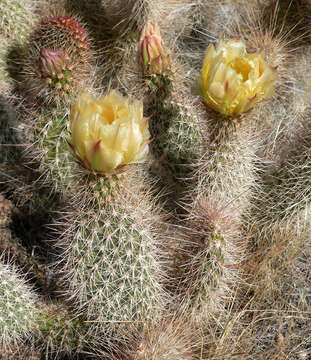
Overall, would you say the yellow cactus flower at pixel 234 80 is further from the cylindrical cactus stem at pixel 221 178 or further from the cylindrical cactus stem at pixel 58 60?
the cylindrical cactus stem at pixel 58 60

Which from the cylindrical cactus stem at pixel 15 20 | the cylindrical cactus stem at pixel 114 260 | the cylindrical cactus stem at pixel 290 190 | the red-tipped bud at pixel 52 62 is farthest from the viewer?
the cylindrical cactus stem at pixel 15 20

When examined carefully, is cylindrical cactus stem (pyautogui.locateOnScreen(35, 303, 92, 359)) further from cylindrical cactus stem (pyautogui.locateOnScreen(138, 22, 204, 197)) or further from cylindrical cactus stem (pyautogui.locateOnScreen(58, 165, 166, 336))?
cylindrical cactus stem (pyautogui.locateOnScreen(138, 22, 204, 197))

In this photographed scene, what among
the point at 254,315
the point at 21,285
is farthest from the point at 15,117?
the point at 254,315

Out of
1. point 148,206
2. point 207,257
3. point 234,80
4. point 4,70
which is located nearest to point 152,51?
point 234,80

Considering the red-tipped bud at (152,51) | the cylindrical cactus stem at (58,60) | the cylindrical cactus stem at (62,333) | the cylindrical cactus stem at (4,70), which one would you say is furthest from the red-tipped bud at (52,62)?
the cylindrical cactus stem at (62,333)

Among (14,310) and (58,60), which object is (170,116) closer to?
(58,60)

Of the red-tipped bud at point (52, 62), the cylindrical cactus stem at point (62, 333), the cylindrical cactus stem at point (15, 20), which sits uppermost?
the red-tipped bud at point (52, 62)

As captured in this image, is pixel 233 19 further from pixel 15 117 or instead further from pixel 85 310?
pixel 85 310

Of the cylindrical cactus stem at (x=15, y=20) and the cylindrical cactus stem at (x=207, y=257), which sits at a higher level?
the cylindrical cactus stem at (x=15, y=20)
